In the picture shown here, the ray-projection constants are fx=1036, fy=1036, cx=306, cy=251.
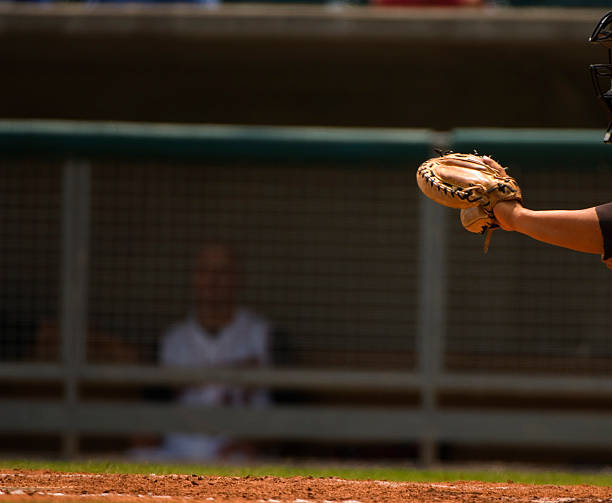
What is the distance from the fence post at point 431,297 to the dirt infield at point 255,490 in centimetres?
220

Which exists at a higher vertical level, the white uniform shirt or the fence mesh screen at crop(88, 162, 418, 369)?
the fence mesh screen at crop(88, 162, 418, 369)

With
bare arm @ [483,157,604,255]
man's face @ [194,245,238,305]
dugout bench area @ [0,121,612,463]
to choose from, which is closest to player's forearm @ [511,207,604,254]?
bare arm @ [483,157,604,255]

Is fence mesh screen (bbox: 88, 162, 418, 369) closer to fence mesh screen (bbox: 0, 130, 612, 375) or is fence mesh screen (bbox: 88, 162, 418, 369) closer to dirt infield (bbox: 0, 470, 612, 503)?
fence mesh screen (bbox: 0, 130, 612, 375)

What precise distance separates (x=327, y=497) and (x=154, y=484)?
0.51m

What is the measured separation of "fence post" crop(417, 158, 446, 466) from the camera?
5355mm

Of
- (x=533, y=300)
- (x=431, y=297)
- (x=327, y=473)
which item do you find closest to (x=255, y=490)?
(x=327, y=473)

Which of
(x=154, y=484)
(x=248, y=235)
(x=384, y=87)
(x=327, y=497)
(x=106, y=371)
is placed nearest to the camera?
(x=327, y=497)

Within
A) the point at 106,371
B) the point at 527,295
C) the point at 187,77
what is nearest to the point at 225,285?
the point at 106,371

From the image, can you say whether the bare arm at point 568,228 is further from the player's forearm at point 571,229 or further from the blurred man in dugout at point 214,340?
the blurred man in dugout at point 214,340

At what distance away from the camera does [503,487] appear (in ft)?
9.98

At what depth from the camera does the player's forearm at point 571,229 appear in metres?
2.70

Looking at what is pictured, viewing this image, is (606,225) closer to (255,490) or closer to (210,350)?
(255,490)

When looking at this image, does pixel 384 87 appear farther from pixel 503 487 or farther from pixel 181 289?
pixel 503 487

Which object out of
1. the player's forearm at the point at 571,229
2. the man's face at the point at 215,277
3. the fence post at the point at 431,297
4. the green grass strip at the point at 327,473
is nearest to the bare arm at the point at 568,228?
the player's forearm at the point at 571,229
